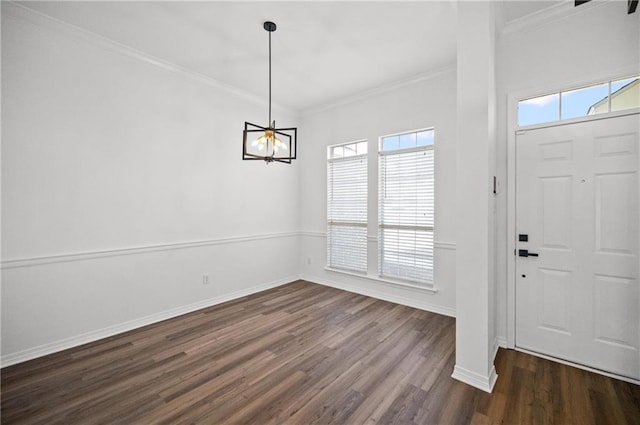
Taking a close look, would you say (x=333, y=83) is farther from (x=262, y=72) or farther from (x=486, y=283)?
(x=486, y=283)

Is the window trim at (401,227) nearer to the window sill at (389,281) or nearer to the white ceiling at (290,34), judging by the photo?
the window sill at (389,281)

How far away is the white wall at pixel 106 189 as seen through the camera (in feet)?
8.32

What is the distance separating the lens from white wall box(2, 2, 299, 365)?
2535 mm

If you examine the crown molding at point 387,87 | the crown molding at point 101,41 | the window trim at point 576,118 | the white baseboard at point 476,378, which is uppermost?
the crown molding at point 387,87

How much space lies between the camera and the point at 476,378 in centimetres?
219

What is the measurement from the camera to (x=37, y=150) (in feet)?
8.57

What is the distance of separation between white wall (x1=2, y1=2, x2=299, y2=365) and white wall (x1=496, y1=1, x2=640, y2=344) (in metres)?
3.52

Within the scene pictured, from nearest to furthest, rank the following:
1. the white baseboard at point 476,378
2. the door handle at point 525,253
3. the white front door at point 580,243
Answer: the white baseboard at point 476,378, the white front door at point 580,243, the door handle at point 525,253

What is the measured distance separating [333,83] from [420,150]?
1650mm

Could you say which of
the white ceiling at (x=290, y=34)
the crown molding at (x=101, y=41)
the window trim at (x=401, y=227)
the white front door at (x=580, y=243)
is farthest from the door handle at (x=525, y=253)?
the crown molding at (x=101, y=41)

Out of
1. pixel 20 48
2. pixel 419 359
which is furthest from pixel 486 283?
pixel 20 48

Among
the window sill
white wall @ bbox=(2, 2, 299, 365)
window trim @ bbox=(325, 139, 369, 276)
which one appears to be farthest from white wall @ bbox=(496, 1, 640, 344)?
white wall @ bbox=(2, 2, 299, 365)

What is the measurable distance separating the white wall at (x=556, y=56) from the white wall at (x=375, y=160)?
75 cm

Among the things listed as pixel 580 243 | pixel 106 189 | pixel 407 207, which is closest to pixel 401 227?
pixel 407 207
